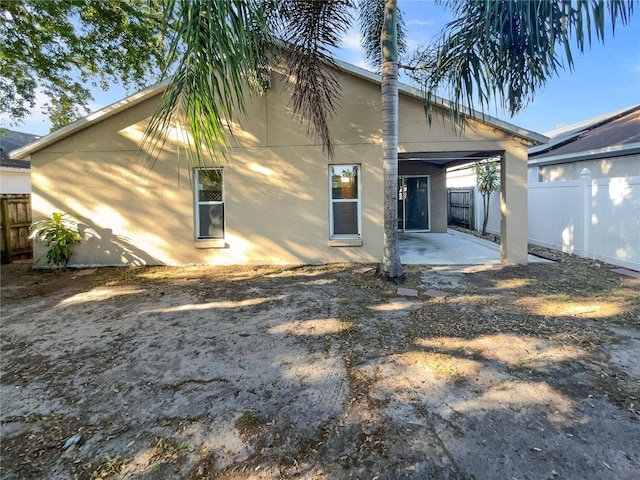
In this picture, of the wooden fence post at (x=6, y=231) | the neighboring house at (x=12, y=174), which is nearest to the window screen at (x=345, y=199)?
the wooden fence post at (x=6, y=231)

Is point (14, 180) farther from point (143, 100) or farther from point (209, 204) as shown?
point (209, 204)

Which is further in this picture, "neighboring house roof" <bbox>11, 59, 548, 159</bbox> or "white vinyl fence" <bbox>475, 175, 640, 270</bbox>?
"neighboring house roof" <bbox>11, 59, 548, 159</bbox>

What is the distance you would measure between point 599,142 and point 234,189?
11.6 metres

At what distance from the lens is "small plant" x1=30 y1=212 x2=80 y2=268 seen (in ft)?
27.3

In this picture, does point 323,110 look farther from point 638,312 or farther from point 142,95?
point 638,312

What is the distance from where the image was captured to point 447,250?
10.1m

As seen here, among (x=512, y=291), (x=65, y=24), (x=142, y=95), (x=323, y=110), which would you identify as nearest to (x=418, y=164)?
(x=323, y=110)

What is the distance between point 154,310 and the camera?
562cm

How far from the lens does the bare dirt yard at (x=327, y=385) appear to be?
2.36 meters

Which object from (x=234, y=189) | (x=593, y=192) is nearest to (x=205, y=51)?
(x=234, y=189)

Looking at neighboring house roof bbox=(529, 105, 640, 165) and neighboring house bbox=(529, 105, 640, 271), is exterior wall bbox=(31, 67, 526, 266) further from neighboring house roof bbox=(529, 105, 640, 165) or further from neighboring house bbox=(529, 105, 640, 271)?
neighboring house roof bbox=(529, 105, 640, 165)

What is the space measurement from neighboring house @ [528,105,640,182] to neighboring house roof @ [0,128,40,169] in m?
18.7

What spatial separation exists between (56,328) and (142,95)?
18.2 feet

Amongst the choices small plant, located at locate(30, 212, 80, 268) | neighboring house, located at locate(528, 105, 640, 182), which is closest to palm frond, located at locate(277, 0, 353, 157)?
small plant, located at locate(30, 212, 80, 268)
